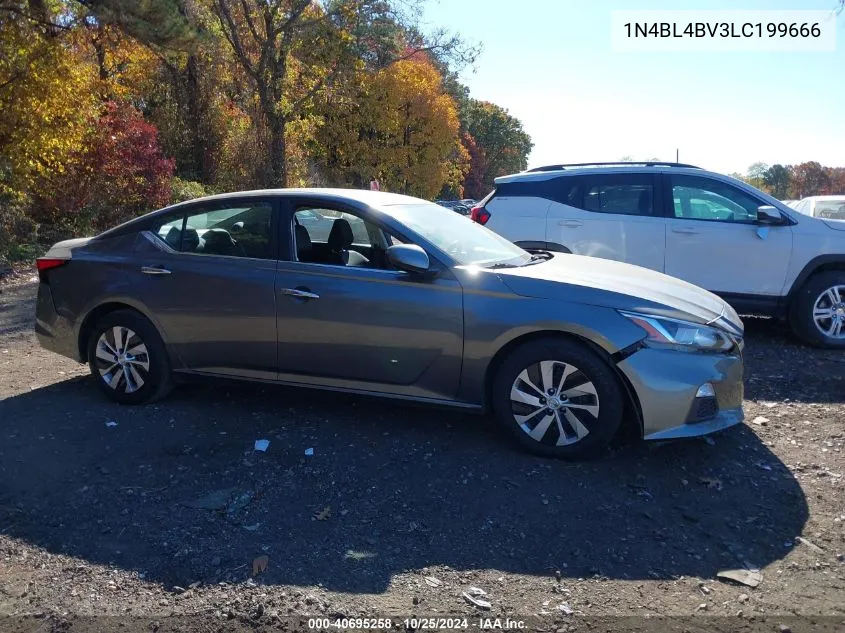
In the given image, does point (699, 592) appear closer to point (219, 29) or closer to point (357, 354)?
point (357, 354)

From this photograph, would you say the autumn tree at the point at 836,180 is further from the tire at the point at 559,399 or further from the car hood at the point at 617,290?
the tire at the point at 559,399

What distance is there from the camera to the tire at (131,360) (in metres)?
5.32

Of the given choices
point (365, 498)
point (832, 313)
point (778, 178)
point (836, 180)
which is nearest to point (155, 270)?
point (365, 498)

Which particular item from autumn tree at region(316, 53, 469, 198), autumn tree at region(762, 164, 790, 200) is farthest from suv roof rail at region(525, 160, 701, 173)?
autumn tree at region(762, 164, 790, 200)

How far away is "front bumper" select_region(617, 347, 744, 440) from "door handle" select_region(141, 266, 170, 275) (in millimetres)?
3291

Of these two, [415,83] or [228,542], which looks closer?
[228,542]

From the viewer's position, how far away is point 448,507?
152 inches

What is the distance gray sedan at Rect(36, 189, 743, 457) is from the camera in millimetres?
4266

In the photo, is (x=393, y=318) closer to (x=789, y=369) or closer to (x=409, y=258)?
(x=409, y=258)

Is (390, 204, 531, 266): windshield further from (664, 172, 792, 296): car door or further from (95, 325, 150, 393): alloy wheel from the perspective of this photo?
(664, 172, 792, 296): car door

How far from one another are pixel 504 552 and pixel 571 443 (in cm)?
108

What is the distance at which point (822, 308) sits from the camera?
7.32 metres

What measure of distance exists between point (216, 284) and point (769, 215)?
218 inches

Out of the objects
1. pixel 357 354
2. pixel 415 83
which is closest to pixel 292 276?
pixel 357 354
